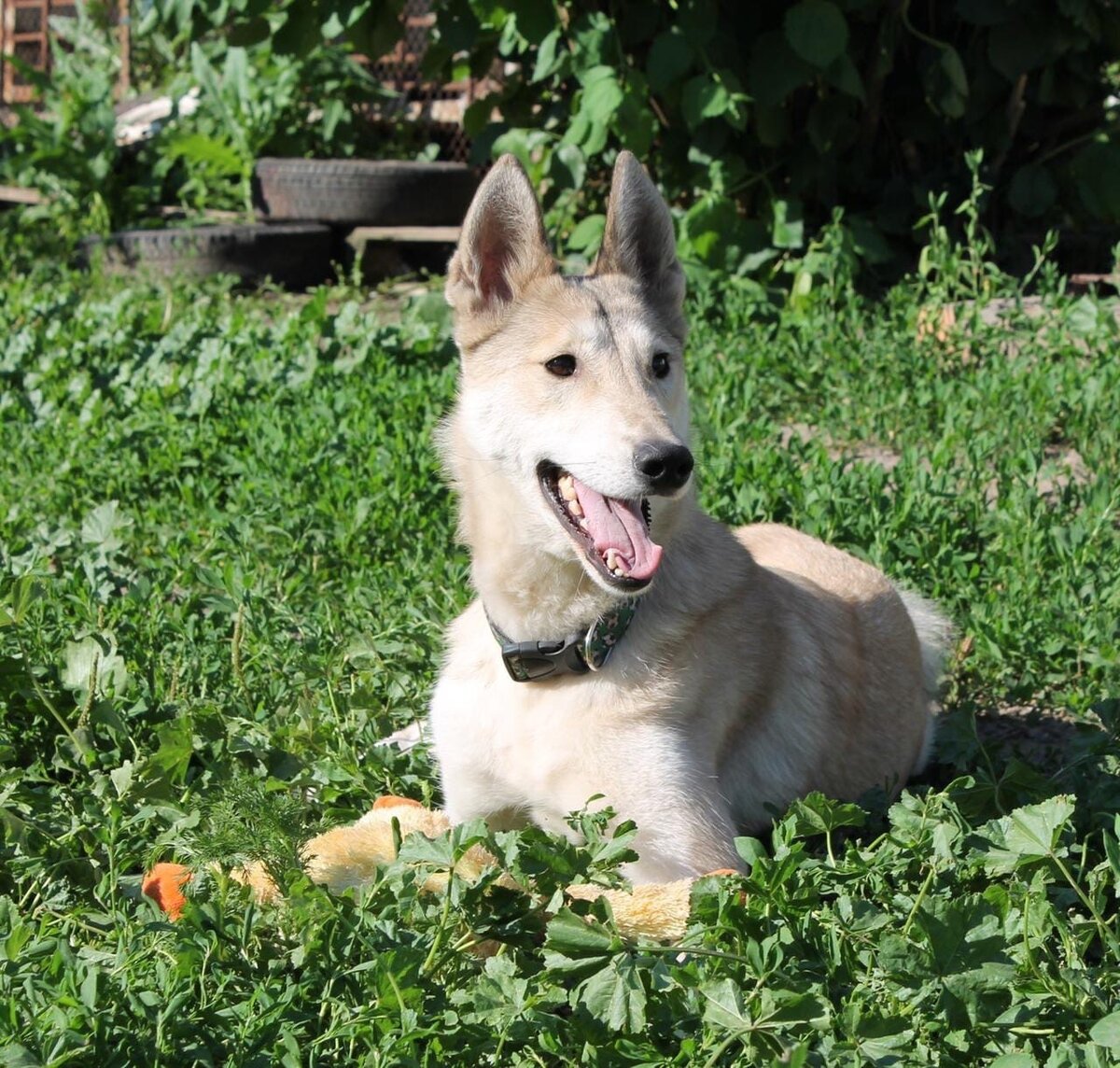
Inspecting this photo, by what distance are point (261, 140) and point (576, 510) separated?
342 inches

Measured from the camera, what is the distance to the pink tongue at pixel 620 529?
3084 millimetres

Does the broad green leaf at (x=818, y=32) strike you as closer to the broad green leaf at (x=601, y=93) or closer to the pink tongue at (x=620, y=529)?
the broad green leaf at (x=601, y=93)

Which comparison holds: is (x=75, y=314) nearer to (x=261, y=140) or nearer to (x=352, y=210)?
(x=352, y=210)

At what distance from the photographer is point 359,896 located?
257 cm

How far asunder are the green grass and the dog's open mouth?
2.01 feet

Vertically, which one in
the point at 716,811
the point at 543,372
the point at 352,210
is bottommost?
the point at 352,210

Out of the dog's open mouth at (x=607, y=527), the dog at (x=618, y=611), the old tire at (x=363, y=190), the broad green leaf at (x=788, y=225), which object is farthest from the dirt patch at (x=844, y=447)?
the old tire at (x=363, y=190)

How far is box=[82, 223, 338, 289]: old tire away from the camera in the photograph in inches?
369

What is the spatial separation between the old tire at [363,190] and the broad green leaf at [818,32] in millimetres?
4196

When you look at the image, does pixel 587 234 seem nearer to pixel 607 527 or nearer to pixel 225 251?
pixel 225 251

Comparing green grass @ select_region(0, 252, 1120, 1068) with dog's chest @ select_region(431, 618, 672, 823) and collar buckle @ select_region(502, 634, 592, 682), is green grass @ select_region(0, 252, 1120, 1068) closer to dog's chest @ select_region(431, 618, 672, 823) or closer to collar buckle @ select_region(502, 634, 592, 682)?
dog's chest @ select_region(431, 618, 672, 823)

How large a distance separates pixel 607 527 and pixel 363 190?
7597 millimetres

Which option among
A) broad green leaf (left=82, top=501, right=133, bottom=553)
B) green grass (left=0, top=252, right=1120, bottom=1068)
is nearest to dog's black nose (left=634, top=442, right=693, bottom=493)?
green grass (left=0, top=252, right=1120, bottom=1068)

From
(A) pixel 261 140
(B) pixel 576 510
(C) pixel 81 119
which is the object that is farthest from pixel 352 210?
(B) pixel 576 510
